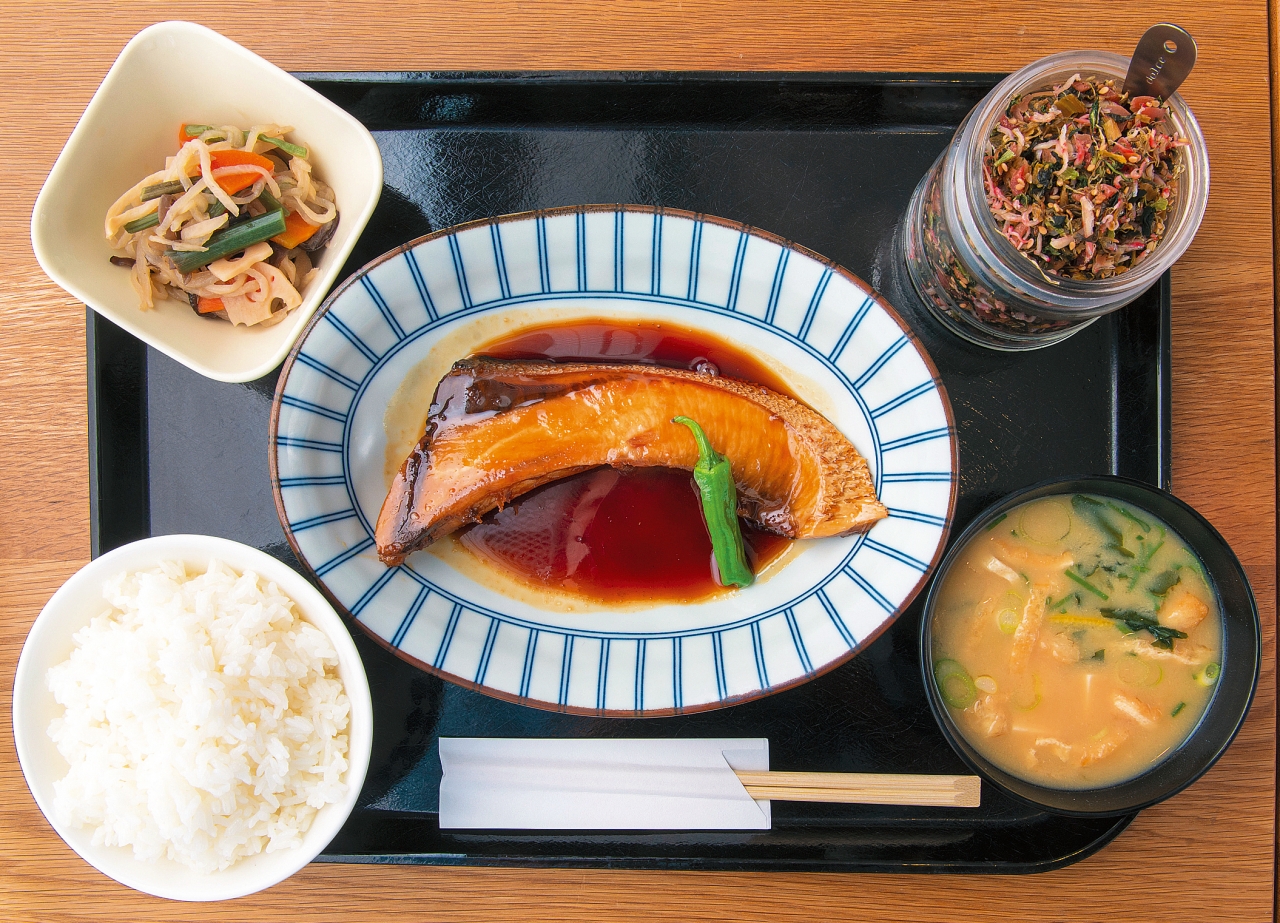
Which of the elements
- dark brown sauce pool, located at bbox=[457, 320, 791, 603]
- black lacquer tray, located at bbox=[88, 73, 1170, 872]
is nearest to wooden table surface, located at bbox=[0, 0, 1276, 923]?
black lacquer tray, located at bbox=[88, 73, 1170, 872]

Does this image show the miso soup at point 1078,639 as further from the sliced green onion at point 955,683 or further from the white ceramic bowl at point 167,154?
the white ceramic bowl at point 167,154

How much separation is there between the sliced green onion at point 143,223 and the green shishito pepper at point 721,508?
59.5 inches

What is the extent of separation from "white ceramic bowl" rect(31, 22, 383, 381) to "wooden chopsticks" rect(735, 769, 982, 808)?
176 centimetres

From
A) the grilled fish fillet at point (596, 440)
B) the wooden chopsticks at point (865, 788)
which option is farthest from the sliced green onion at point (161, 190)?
the wooden chopsticks at point (865, 788)

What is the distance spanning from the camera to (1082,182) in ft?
5.59

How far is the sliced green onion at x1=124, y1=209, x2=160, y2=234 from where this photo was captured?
1.96 metres

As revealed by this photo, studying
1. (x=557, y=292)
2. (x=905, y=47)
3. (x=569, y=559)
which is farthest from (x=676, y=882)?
(x=905, y=47)

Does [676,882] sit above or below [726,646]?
below

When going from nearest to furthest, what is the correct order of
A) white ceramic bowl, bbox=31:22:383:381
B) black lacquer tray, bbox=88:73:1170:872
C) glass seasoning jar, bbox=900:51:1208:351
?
glass seasoning jar, bbox=900:51:1208:351, white ceramic bowl, bbox=31:22:383:381, black lacquer tray, bbox=88:73:1170:872

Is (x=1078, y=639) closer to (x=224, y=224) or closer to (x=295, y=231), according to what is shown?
(x=295, y=231)

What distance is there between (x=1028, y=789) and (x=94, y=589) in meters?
2.43

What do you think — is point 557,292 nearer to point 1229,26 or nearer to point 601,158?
point 601,158

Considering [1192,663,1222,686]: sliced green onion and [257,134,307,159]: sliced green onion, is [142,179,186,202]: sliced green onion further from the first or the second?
[1192,663,1222,686]: sliced green onion

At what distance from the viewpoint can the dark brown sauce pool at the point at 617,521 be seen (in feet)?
7.27
